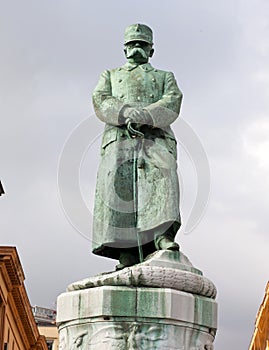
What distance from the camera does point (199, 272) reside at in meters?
15.0

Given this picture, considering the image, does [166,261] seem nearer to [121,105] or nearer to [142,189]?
[142,189]

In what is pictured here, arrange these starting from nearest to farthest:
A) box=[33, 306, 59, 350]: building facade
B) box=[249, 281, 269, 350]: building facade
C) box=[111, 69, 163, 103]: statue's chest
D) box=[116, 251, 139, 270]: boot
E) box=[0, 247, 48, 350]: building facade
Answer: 1. box=[116, 251, 139, 270]: boot
2. box=[111, 69, 163, 103]: statue's chest
3. box=[0, 247, 48, 350]: building facade
4. box=[249, 281, 269, 350]: building facade
5. box=[33, 306, 59, 350]: building facade

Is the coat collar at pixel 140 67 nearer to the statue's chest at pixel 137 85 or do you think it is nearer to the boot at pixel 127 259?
the statue's chest at pixel 137 85

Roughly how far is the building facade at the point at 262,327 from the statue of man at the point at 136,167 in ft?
231

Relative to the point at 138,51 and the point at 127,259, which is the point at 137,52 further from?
the point at 127,259

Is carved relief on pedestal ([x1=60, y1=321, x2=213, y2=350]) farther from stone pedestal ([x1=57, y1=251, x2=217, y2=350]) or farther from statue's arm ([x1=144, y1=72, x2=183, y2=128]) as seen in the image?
statue's arm ([x1=144, y1=72, x2=183, y2=128])

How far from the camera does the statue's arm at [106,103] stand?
15945 millimetres

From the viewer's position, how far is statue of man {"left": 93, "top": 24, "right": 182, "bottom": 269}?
1552cm

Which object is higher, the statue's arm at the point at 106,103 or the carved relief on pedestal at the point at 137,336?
the statue's arm at the point at 106,103

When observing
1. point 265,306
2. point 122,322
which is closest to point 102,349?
point 122,322

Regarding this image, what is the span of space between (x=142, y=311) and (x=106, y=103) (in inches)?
126

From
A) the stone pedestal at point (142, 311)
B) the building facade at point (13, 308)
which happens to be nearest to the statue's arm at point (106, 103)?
the stone pedestal at point (142, 311)

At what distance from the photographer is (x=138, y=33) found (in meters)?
16.5

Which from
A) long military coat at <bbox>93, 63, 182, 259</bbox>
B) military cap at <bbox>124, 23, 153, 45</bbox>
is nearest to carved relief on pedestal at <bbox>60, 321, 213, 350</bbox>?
long military coat at <bbox>93, 63, 182, 259</bbox>
